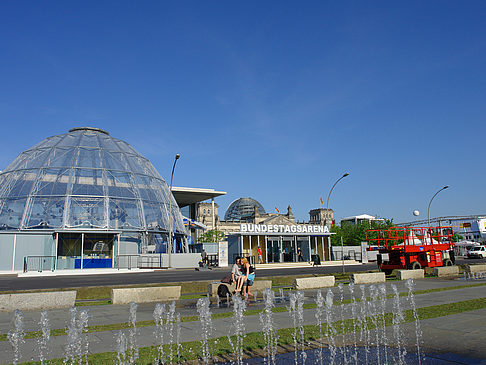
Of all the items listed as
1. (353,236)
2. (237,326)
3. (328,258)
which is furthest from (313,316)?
(353,236)

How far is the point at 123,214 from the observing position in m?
39.1

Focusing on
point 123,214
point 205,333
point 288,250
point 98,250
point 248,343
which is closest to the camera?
point 248,343

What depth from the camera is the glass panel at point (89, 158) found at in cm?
4096

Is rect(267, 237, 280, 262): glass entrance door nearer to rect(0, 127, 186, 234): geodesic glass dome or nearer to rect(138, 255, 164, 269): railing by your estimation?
rect(0, 127, 186, 234): geodesic glass dome

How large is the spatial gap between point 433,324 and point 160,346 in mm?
5695

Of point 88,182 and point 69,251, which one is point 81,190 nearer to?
point 88,182

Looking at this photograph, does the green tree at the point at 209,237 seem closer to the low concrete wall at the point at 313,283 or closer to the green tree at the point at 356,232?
the green tree at the point at 356,232

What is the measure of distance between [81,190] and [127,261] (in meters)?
8.49

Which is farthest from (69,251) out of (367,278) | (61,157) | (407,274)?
(407,274)

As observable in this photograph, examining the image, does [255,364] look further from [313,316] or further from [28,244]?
[28,244]

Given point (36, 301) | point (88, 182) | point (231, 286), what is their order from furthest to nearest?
point (88, 182) → point (231, 286) → point (36, 301)

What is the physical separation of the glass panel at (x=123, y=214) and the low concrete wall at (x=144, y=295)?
85.2ft

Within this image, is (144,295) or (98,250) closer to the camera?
(144,295)

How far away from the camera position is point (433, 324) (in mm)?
8195
